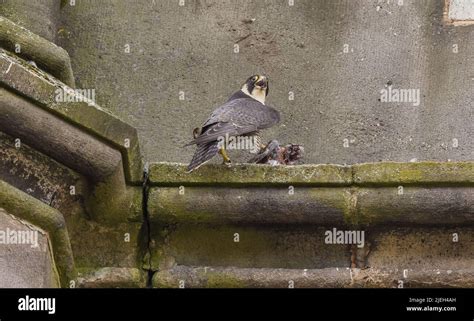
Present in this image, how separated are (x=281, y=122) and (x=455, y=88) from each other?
1.01m

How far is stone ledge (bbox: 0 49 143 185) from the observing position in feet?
27.7

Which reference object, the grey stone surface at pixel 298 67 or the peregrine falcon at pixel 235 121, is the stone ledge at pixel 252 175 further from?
the grey stone surface at pixel 298 67

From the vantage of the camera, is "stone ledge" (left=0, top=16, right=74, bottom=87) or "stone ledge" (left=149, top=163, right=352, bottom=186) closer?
"stone ledge" (left=149, top=163, right=352, bottom=186)

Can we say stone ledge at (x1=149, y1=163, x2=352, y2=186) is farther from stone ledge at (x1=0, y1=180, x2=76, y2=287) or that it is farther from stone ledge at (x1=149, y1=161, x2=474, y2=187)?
stone ledge at (x1=0, y1=180, x2=76, y2=287)

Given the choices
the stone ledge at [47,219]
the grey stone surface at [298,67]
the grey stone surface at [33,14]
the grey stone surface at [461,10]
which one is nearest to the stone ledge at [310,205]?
the stone ledge at [47,219]

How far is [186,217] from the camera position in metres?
8.75

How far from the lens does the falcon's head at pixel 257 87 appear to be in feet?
31.5

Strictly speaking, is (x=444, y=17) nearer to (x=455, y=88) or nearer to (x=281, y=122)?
(x=455, y=88)

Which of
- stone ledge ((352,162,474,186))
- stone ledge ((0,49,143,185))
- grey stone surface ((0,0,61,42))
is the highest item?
grey stone surface ((0,0,61,42))

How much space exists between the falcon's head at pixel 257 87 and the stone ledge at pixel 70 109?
1.13 meters

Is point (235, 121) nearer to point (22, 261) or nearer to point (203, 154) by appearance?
point (203, 154)

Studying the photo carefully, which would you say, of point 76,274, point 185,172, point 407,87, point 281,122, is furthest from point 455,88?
point 76,274

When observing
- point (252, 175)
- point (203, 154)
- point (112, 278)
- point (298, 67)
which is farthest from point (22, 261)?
point (298, 67)

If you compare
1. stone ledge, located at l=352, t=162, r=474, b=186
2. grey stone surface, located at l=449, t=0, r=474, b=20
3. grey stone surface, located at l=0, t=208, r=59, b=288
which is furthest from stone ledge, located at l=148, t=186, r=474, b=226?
grey stone surface, located at l=449, t=0, r=474, b=20
